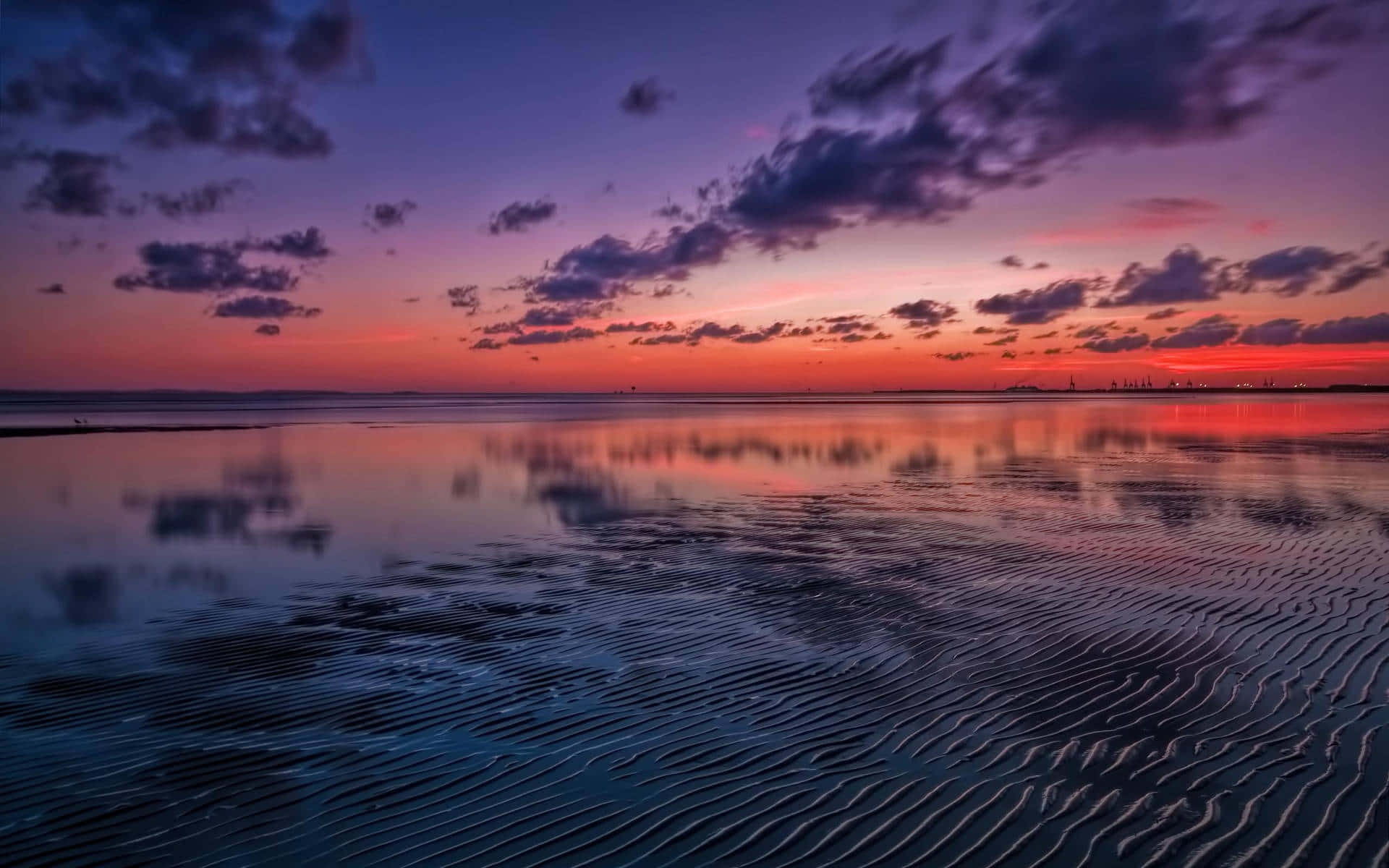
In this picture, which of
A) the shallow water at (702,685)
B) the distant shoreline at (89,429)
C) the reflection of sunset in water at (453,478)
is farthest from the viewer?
the distant shoreline at (89,429)

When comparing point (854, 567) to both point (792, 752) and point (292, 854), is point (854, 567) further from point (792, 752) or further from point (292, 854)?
point (292, 854)

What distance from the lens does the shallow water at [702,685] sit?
4793 mm

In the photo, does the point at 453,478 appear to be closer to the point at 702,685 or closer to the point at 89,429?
the point at 702,685

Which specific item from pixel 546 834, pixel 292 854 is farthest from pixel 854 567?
pixel 292 854

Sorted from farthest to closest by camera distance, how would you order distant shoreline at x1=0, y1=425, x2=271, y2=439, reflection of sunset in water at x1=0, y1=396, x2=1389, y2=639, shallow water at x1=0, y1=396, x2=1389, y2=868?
distant shoreline at x1=0, y1=425, x2=271, y2=439 → reflection of sunset in water at x1=0, y1=396, x2=1389, y2=639 → shallow water at x1=0, y1=396, x2=1389, y2=868

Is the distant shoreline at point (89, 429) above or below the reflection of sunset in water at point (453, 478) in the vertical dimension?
above

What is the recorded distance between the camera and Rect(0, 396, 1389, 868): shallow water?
189 inches

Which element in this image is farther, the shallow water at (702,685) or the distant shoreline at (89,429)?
the distant shoreline at (89,429)

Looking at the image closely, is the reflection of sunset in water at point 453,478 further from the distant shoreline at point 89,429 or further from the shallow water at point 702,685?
the distant shoreline at point 89,429

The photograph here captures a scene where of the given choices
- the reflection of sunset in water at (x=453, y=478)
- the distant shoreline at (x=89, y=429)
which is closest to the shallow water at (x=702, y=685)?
the reflection of sunset in water at (x=453, y=478)

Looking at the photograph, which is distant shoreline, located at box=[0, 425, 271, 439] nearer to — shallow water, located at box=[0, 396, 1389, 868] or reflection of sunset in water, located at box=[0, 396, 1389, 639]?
reflection of sunset in water, located at box=[0, 396, 1389, 639]

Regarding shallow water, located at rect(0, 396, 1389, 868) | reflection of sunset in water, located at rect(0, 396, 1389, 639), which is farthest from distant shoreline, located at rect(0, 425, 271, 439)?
shallow water, located at rect(0, 396, 1389, 868)

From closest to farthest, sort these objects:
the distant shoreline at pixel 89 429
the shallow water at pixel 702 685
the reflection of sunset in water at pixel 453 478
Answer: the shallow water at pixel 702 685 → the reflection of sunset in water at pixel 453 478 → the distant shoreline at pixel 89 429

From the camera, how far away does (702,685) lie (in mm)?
7164
